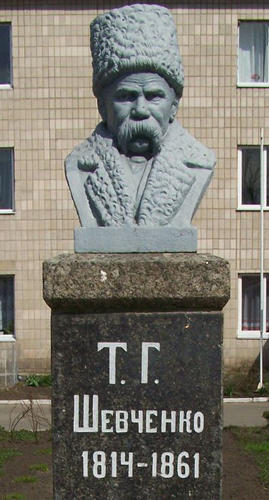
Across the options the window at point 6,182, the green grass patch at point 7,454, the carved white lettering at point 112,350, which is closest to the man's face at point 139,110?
the carved white lettering at point 112,350

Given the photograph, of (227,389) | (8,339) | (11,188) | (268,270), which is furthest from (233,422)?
(11,188)

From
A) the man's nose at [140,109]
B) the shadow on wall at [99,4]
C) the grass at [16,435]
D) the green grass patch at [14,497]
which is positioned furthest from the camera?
the shadow on wall at [99,4]

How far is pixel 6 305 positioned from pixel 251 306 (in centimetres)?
457

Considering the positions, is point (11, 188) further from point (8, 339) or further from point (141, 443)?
point (141, 443)

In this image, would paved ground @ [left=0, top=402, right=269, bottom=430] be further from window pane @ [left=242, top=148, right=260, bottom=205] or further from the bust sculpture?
the bust sculpture

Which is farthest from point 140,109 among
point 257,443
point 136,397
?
point 257,443

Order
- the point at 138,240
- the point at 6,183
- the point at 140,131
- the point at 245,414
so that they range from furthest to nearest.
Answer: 1. the point at 6,183
2. the point at 245,414
3. the point at 140,131
4. the point at 138,240

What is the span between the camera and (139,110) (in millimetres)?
3344

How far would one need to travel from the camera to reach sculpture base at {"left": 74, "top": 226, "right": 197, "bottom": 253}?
3240 millimetres

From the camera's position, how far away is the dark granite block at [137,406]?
123 inches

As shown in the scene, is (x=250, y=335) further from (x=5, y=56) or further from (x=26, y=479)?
(x=5, y=56)

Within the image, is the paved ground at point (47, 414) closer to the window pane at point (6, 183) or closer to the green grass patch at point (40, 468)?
the green grass patch at point (40, 468)

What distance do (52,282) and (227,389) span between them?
7.97 metres

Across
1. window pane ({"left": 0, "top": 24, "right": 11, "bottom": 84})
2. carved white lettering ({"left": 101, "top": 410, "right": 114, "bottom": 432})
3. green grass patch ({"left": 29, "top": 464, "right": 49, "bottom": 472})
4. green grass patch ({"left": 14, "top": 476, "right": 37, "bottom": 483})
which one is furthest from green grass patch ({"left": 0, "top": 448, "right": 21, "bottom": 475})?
window pane ({"left": 0, "top": 24, "right": 11, "bottom": 84})
